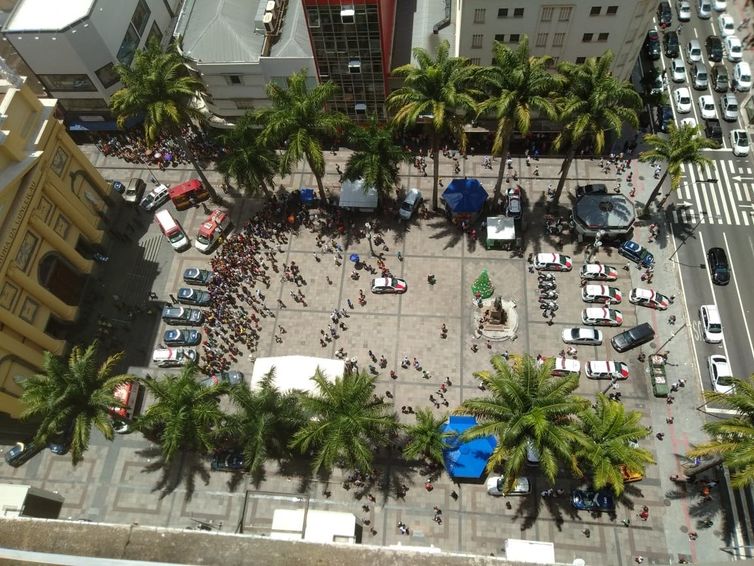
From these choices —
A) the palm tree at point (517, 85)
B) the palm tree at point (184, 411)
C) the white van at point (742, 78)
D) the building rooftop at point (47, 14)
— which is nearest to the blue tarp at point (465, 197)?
the palm tree at point (517, 85)

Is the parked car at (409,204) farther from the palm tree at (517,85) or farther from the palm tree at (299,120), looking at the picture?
the palm tree at (517,85)

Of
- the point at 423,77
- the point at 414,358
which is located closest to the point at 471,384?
the point at 414,358

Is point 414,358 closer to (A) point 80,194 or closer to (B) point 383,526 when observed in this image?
(B) point 383,526

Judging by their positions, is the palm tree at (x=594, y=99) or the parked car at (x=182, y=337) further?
the parked car at (x=182, y=337)

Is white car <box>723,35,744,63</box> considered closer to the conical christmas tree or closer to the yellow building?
the conical christmas tree

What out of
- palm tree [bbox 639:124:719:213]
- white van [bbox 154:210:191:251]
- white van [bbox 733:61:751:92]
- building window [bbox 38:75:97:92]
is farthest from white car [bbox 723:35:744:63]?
building window [bbox 38:75:97:92]

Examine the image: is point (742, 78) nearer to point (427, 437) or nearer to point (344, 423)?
point (427, 437)
